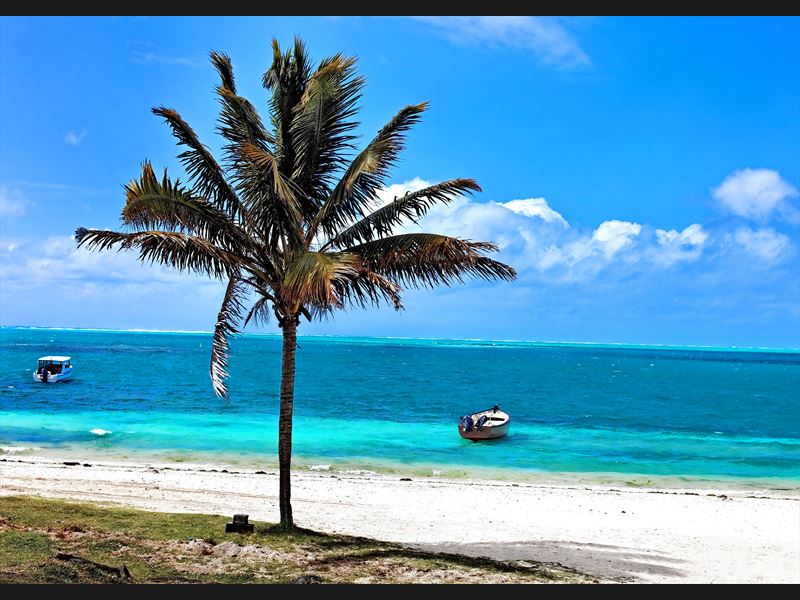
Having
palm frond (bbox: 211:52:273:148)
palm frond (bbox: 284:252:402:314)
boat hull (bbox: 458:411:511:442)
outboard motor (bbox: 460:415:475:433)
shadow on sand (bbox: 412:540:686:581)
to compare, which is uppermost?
palm frond (bbox: 211:52:273:148)

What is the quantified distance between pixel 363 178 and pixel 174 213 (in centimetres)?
357

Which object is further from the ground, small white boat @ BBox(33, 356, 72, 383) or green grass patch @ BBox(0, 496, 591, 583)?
small white boat @ BBox(33, 356, 72, 383)

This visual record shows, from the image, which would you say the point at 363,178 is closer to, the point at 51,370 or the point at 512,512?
the point at 512,512

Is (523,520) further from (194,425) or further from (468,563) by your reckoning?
(194,425)

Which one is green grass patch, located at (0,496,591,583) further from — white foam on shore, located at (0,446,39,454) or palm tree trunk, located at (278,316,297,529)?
white foam on shore, located at (0,446,39,454)

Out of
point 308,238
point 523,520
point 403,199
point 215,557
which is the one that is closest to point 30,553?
point 215,557

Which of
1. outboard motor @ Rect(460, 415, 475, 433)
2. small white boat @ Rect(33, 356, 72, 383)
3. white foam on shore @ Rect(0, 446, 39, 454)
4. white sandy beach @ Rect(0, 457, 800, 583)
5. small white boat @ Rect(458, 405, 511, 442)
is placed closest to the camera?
white sandy beach @ Rect(0, 457, 800, 583)

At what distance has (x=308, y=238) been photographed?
1277 centimetres

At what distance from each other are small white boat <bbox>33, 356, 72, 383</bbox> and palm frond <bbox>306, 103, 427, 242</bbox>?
182 ft

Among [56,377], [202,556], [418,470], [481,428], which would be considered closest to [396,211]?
[202,556]

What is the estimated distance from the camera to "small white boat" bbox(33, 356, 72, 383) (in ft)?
197

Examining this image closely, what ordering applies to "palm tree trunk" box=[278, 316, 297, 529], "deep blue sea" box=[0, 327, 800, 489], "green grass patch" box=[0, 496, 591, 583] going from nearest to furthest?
1. "green grass patch" box=[0, 496, 591, 583]
2. "palm tree trunk" box=[278, 316, 297, 529]
3. "deep blue sea" box=[0, 327, 800, 489]

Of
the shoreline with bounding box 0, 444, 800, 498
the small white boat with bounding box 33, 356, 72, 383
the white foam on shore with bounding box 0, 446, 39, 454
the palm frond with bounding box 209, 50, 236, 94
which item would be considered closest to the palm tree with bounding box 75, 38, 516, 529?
the palm frond with bounding box 209, 50, 236, 94

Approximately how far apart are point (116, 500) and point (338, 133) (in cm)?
1130
